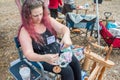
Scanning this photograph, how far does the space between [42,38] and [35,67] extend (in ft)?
1.08

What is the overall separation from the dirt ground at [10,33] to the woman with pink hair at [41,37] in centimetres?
123

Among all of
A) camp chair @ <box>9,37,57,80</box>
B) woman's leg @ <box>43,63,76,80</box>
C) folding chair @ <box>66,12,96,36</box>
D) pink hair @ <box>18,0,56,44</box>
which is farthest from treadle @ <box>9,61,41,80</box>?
folding chair @ <box>66,12,96,36</box>

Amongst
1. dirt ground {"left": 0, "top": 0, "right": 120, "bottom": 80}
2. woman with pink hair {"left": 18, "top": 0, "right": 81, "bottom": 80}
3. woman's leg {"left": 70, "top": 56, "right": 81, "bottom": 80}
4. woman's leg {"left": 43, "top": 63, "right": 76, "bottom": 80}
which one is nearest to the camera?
woman with pink hair {"left": 18, "top": 0, "right": 81, "bottom": 80}

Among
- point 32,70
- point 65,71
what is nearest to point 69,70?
point 65,71

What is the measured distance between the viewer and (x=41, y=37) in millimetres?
2195

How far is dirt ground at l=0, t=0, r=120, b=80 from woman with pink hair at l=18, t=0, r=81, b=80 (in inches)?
48.3

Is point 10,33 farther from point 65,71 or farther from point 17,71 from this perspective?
point 65,71

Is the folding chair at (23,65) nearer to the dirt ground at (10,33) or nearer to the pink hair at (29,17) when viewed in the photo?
the pink hair at (29,17)

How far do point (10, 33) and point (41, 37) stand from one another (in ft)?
9.35

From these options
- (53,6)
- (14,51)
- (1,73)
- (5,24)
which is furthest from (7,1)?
(1,73)

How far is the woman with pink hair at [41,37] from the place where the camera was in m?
2.00

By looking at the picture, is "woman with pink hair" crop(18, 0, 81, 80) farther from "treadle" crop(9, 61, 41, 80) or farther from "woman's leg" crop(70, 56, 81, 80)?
"treadle" crop(9, 61, 41, 80)

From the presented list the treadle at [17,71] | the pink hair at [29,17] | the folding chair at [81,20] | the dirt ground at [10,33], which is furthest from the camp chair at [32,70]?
the folding chair at [81,20]

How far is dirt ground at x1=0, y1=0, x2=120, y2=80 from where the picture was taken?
3389 mm
